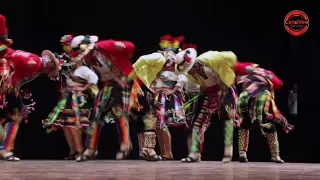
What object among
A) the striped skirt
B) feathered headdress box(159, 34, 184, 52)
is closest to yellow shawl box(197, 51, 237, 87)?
feathered headdress box(159, 34, 184, 52)

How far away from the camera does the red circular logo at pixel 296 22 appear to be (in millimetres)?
7543

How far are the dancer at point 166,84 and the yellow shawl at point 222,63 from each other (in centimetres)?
45

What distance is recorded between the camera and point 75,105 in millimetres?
6730

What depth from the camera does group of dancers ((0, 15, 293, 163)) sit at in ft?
21.0

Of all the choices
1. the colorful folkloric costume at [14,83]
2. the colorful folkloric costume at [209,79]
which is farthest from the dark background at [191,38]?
the colorful folkloric costume at [209,79]

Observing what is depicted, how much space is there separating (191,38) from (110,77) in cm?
168

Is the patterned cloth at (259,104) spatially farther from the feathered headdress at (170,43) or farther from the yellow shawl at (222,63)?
the feathered headdress at (170,43)

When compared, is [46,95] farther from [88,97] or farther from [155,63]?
[155,63]

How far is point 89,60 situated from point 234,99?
1.49m

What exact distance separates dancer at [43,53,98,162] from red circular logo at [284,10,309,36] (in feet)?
7.91

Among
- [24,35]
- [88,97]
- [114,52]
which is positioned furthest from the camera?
[24,35]

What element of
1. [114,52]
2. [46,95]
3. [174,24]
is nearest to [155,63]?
[114,52]

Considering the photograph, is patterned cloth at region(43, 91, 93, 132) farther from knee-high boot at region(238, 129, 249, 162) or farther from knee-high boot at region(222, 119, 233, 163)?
knee-high boot at region(238, 129, 249, 162)

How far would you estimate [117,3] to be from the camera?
786 cm
